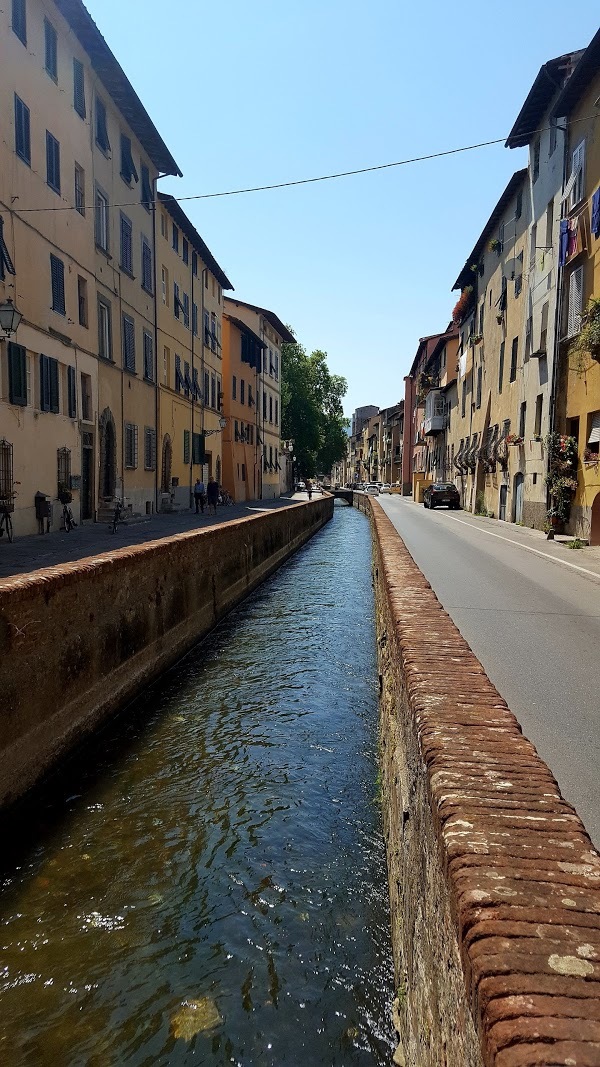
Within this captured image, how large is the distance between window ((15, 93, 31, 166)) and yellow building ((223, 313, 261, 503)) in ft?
77.9

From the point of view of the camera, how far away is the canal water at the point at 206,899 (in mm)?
3039

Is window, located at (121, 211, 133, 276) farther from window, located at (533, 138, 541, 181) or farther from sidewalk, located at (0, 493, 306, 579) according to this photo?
window, located at (533, 138, 541, 181)

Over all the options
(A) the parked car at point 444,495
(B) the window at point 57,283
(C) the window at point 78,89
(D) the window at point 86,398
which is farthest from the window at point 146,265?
(A) the parked car at point 444,495

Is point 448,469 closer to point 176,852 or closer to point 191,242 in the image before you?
point 191,242

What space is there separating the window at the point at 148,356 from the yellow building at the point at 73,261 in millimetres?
128

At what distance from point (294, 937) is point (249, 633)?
22.6 ft

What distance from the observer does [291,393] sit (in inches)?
2584

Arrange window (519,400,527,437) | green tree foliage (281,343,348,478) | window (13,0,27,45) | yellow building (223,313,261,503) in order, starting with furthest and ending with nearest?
green tree foliage (281,343,348,478) → yellow building (223,313,261,503) → window (519,400,527,437) → window (13,0,27,45)

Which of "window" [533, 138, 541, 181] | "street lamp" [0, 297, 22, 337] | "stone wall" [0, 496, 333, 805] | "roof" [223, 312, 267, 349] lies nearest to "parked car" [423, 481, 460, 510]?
"roof" [223, 312, 267, 349]

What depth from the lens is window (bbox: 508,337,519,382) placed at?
28250mm

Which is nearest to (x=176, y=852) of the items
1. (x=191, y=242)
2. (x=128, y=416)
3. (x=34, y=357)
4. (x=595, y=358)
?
(x=34, y=357)

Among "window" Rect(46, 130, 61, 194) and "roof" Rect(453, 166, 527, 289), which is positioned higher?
"roof" Rect(453, 166, 527, 289)

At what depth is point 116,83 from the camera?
20766mm

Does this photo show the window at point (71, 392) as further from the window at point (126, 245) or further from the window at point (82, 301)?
the window at point (126, 245)
